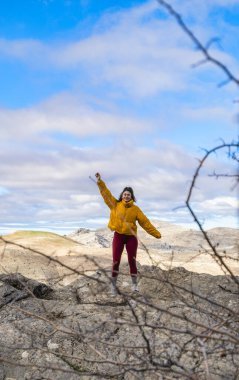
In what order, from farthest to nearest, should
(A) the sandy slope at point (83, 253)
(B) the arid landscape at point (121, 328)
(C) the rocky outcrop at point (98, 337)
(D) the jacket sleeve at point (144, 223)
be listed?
(A) the sandy slope at point (83, 253) < (D) the jacket sleeve at point (144, 223) < (C) the rocky outcrop at point (98, 337) < (B) the arid landscape at point (121, 328)

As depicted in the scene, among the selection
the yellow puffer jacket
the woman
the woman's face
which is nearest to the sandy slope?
the woman

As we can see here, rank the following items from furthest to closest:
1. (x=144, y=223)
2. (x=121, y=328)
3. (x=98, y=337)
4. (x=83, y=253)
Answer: (x=83, y=253), (x=144, y=223), (x=121, y=328), (x=98, y=337)

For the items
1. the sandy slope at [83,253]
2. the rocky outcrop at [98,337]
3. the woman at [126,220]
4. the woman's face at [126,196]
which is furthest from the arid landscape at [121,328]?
the woman's face at [126,196]

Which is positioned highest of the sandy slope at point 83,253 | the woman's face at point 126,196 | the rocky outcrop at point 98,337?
the woman's face at point 126,196

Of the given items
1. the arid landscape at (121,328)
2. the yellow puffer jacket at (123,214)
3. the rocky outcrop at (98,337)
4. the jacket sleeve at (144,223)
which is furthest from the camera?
A: the jacket sleeve at (144,223)

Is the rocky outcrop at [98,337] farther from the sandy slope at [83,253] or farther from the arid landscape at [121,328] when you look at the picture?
the sandy slope at [83,253]

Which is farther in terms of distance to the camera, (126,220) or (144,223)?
(144,223)

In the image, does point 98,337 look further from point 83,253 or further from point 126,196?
point 83,253

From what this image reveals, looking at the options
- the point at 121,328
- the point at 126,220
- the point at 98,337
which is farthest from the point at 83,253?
the point at 98,337

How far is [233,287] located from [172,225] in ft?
63.5

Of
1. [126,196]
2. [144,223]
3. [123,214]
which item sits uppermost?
[126,196]

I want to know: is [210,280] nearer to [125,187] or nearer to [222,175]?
[125,187]

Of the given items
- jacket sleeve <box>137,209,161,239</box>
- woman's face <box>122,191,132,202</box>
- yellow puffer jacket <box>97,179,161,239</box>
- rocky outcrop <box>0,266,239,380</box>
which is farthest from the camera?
jacket sleeve <box>137,209,161,239</box>

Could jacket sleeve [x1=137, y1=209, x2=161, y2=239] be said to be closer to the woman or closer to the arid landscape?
the woman
